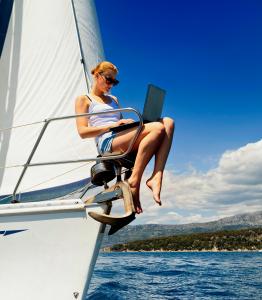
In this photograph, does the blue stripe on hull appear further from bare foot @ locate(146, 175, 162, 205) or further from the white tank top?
bare foot @ locate(146, 175, 162, 205)

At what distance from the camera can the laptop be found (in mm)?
4176

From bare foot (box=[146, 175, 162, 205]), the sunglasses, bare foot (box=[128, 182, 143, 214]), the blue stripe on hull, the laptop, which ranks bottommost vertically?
bare foot (box=[128, 182, 143, 214])

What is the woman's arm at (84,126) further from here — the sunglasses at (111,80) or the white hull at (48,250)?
the white hull at (48,250)

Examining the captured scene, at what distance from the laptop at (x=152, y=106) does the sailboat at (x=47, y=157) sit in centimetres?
54

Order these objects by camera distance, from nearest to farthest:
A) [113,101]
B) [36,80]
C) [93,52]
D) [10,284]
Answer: [10,284]
[113,101]
[36,80]
[93,52]

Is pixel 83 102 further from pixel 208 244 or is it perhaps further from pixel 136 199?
pixel 208 244

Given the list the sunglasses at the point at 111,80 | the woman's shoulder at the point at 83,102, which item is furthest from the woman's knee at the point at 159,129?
the woman's shoulder at the point at 83,102

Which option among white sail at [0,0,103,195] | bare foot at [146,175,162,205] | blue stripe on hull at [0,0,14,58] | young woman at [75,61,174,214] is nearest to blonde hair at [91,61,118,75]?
young woman at [75,61,174,214]

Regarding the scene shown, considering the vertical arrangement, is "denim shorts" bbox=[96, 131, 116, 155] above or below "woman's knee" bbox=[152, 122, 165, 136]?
below

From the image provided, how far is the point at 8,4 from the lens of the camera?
8648mm

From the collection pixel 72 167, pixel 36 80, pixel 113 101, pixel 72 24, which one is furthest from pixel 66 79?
pixel 113 101

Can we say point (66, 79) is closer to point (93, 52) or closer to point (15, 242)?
point (93, 52)

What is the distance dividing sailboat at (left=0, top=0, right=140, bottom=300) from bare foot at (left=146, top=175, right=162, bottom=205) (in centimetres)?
26

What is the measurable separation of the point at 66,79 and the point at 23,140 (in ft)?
4.90
